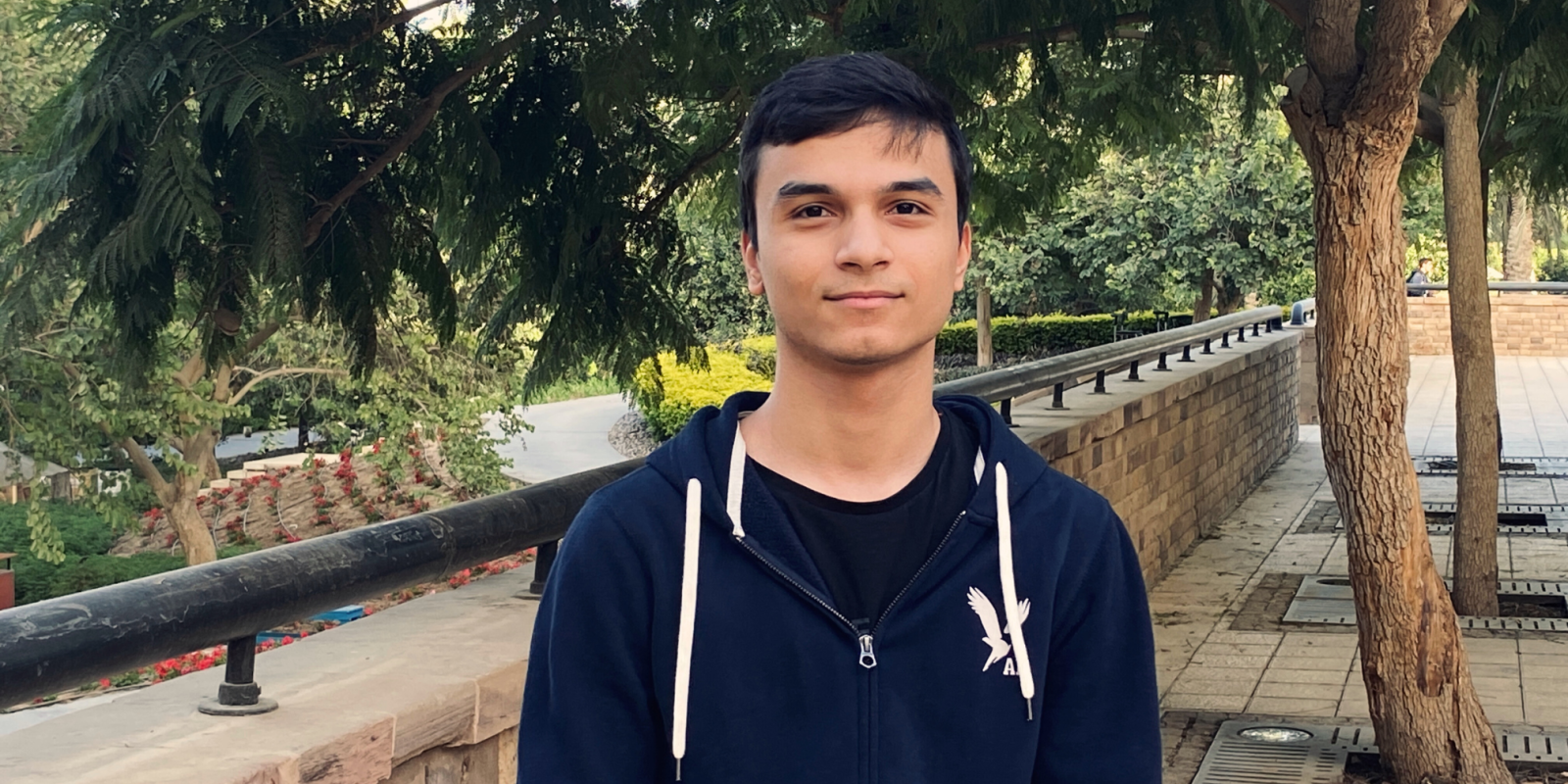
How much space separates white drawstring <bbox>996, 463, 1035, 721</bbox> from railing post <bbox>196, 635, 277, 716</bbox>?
1437mm

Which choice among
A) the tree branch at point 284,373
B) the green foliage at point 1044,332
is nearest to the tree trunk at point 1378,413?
the tree branch at point 284,373

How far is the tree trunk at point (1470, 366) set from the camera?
8.91 metres

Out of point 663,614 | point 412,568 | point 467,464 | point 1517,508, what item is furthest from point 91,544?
point 663,614

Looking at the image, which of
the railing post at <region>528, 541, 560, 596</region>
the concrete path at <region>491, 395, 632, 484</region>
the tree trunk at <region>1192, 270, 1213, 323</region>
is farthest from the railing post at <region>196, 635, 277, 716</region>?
the tree trunk at <region>1192, 270, 1213, 323</region>

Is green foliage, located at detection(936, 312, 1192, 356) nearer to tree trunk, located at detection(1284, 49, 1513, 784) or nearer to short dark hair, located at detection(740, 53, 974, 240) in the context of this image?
tree trunk, located at detection(1284, 49, 1513, 784)

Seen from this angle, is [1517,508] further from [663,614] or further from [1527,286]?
[1527,286]

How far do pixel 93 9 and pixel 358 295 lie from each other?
3.70 feet

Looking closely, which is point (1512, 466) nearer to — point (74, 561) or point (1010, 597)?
point (1010, 597)

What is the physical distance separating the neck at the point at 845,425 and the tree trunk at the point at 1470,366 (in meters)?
7.84

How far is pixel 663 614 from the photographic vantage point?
1.55 m

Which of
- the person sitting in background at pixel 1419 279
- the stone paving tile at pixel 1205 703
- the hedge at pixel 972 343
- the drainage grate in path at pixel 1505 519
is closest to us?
the stone paving tile at pixel 1205 703

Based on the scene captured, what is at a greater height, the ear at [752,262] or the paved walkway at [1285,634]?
the ear at [752,262]

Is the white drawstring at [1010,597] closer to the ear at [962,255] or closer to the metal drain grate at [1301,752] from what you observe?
the ear at [962,255]

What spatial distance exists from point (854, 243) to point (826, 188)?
0.21 feet
